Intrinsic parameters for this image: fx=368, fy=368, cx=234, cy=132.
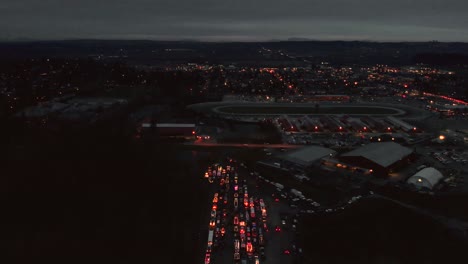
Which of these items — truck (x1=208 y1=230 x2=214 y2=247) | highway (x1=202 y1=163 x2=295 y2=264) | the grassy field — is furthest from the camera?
the grassy field

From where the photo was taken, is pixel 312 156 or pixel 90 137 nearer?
pixel 90 137

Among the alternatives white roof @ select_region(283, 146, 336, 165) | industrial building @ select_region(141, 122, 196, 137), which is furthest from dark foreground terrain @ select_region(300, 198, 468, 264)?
industrial building @ select_region(141, 122, 196, 137)

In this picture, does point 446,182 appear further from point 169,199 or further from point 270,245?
point 169,199

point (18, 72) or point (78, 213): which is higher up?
point (18, 72)

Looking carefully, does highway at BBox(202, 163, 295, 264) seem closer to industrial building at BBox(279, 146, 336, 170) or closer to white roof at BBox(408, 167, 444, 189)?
industrial building at BBox(279, 146, 336, 170)

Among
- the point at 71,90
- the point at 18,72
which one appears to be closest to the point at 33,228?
the point at 71,90

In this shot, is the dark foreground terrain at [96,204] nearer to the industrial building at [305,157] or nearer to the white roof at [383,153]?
the industrial building at [305,157]

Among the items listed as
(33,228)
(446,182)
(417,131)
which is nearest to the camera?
(33,228)

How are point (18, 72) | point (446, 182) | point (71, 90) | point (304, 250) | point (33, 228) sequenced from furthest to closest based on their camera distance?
1. point (18, 72)
2. point (71, 90)
3. point (446, 182)
4. point (33, 228)
5. point (304, 250)

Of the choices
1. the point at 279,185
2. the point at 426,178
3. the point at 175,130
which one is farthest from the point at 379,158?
the point at 175,130
